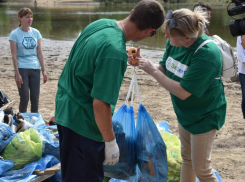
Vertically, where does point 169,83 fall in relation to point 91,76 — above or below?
below

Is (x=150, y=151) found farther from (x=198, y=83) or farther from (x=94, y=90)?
(x=94, y=90)

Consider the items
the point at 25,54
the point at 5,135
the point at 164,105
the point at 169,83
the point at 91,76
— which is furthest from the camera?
the point at 164,105

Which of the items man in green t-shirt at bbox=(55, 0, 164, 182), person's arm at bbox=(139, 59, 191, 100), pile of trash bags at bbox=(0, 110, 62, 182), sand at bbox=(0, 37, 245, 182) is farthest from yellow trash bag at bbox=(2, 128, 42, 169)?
sand at bbox=(0, 37, 245, 182)

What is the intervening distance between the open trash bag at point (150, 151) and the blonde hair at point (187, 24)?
2.60 ft

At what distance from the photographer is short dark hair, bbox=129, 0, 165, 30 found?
2.49 metres

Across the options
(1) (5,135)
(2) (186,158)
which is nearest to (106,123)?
(2) (186,158)

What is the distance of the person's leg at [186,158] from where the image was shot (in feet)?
11.1

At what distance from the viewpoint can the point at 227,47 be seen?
3.05 meters

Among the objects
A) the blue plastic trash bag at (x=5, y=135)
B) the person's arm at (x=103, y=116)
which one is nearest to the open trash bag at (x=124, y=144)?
the person's arm at (x=103, y=116)

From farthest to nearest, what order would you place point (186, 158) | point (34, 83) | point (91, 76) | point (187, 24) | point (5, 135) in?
1. point (34, 83)
2. point (5, 135)
3. point (186, 158)
4. point (187, 24)
5. point (91, 76)

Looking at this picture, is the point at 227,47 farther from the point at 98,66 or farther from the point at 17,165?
the point at 17,165

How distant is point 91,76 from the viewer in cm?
248

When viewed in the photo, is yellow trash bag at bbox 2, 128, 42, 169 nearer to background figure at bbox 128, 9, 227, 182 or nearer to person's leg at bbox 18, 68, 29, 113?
background figure at bbox 128, 9, 227, 182

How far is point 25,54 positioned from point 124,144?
269 centimetres
